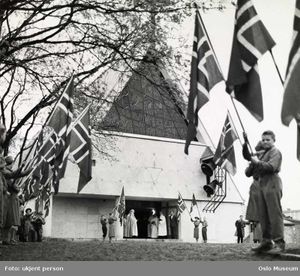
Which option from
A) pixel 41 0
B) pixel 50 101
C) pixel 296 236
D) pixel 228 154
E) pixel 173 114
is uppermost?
pixel 173 114

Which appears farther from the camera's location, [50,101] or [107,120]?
[107,120]

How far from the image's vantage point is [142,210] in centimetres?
2883

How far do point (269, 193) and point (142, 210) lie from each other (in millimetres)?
23530

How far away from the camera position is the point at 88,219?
86.2ft

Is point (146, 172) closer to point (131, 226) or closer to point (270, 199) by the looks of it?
point (131, 226)

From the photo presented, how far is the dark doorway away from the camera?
93.2 ft

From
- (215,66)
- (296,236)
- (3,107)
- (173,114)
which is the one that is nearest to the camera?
(215,66)

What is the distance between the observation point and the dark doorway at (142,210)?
28.4 m

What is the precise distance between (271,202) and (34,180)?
4.47 meters

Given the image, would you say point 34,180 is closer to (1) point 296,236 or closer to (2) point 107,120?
(2) point 107,120

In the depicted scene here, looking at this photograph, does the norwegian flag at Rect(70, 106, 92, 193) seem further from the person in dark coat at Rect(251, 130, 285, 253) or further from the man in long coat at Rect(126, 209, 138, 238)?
the man in long coat at Rect(126, 209, 138, 238)

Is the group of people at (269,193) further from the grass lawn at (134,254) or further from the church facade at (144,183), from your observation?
the church facade at (144,183)

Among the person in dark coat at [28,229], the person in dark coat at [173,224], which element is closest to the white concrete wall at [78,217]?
the person in dark coat at [173,224]

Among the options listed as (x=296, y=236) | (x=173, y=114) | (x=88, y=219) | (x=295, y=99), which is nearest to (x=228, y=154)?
(x=295, y=99)
